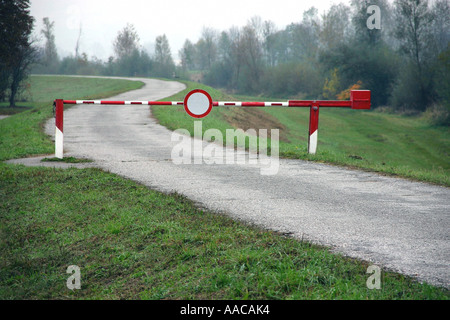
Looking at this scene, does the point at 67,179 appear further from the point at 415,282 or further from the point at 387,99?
the point at 387,99

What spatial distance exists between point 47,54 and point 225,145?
340 feet

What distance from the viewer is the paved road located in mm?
4516

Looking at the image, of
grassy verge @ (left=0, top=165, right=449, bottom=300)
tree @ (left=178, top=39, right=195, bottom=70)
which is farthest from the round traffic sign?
tree @ (left=178, top=39, right=195, bottom=70)

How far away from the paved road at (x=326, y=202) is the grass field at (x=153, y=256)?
1.23 ft

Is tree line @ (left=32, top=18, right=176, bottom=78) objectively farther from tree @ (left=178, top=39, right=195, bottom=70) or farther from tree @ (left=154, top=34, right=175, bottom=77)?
tree @ (left=178, top=39, right=195, bottom=70)

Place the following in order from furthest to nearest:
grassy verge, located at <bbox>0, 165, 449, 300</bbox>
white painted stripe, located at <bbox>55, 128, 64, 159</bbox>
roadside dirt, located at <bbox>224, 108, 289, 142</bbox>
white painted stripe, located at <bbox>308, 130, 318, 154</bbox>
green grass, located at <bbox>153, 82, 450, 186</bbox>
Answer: roadside dirt, located at <bbox>224, 108, 289, 142</bbox>
green grass, located at <bbox>153, 82, 450, 186</bbox>
white painted stripe, located at <bbox>308, 130, 318, 154</bbox>
white painted stripe, located at <bbox>55, 128, 64, 159</bbox>
grassy verge, located at <bbox>0, 165, 449, 300</bbox>

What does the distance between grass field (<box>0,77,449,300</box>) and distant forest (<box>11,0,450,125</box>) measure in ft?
112

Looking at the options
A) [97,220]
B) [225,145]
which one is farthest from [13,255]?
[225,145]

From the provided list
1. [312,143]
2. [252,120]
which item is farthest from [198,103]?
[252,120]

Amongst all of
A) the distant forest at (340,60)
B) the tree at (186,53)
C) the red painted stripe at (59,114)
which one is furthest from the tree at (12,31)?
the tree at (186,53)

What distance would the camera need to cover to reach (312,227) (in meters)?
5.29

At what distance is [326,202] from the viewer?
6535 millimetres

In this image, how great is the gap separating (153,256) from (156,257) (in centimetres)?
5

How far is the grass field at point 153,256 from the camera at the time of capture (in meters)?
3.73
